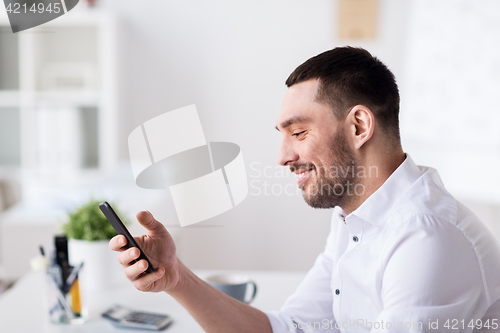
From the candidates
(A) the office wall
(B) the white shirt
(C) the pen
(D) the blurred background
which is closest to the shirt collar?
(B) the white shirt

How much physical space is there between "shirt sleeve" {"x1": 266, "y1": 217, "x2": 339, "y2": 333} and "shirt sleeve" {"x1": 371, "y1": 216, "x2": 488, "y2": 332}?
31cm

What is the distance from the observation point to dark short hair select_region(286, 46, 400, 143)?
855 mm

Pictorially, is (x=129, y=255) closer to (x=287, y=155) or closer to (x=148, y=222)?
(x=148, y=222)

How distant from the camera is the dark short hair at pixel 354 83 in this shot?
855 mm

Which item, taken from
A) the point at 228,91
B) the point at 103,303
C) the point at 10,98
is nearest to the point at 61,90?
the point at 10,98

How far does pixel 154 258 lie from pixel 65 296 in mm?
301

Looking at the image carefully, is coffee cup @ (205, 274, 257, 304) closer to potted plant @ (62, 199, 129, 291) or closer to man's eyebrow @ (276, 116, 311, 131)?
potted plant @ (62, 199, 129, 291)

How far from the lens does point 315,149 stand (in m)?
0.87

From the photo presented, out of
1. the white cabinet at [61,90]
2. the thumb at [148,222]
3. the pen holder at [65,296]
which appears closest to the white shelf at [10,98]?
the white cabinet at [61,90]

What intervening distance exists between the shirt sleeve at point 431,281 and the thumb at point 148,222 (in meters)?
0.40

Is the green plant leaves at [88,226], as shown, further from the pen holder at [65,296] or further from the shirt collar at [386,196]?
the shirt collar at [386,196]

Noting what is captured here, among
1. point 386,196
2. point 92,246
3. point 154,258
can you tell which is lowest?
point 92,246

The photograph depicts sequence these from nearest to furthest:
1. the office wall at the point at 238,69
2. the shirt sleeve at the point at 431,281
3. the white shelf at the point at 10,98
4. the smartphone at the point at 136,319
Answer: the shirt sleeve at the point at 431,281 → the smartphone at the point at 136,319 → the white shelf at the point at 10,98 → the office wall at the point at 238,69

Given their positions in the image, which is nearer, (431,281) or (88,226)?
(431,281)
